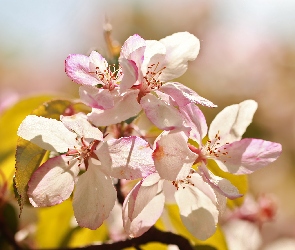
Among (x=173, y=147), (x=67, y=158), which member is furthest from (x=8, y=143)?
(x=173, y=147)

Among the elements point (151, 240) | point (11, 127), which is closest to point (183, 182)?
point (151, 240)

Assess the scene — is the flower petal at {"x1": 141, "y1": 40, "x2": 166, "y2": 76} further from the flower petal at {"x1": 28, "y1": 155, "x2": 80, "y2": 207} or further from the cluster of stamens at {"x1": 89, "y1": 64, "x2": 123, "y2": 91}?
the flower petal at {"x1": 28, "y1": 155, "x2": 80, "y2": 207}

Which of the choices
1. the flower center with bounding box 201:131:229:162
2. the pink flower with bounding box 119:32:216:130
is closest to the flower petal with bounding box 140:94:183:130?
the pink flower with bounding box 119:32:216:130

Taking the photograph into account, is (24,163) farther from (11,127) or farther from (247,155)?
(11,127)

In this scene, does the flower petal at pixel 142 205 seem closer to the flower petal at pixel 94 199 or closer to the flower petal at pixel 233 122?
the flower petal at pixel 94 199

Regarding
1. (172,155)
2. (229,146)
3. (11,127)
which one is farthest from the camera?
(11,127)

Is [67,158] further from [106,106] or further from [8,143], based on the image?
[8,143]
